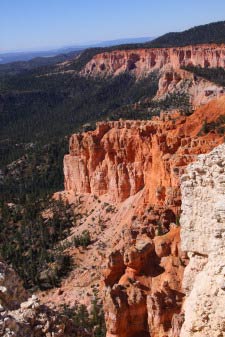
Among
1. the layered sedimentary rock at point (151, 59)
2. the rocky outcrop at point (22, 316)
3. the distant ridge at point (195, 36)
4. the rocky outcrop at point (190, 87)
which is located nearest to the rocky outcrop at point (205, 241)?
the rocky outcrop at point (22, 316)

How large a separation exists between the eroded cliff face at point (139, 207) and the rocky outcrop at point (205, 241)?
72cm

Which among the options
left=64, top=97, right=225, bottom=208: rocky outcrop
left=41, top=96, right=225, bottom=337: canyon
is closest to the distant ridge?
left=64, top=97, right=225, bottom=208: rocky outcrop

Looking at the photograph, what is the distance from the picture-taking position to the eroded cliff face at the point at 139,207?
21938mm

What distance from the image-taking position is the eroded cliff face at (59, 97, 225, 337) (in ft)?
72.0

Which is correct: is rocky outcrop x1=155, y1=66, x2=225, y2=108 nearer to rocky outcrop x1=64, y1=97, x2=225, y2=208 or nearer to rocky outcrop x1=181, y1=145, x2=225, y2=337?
rocky outcrop x1=64, y1=97, x2=225, y2=208

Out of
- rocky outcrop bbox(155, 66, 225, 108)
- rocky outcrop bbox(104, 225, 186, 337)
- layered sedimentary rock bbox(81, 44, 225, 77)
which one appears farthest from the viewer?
layered sedimentary rock bbox(81, 44, 225, 77)

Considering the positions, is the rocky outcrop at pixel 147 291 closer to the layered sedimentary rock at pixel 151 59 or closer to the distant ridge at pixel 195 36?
the layered sedimentary rock at pixel 151 59

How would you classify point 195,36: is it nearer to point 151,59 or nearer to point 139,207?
point 151,59

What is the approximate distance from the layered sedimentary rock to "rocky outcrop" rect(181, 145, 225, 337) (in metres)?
112

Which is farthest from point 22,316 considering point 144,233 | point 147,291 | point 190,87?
point 190,87

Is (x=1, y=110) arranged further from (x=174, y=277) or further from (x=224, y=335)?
(x=224, y=335)

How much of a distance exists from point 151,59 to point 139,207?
4428 inches

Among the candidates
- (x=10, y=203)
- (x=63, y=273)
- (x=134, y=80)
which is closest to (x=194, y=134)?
(x=63, y=273)

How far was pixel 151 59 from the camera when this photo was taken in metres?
147
